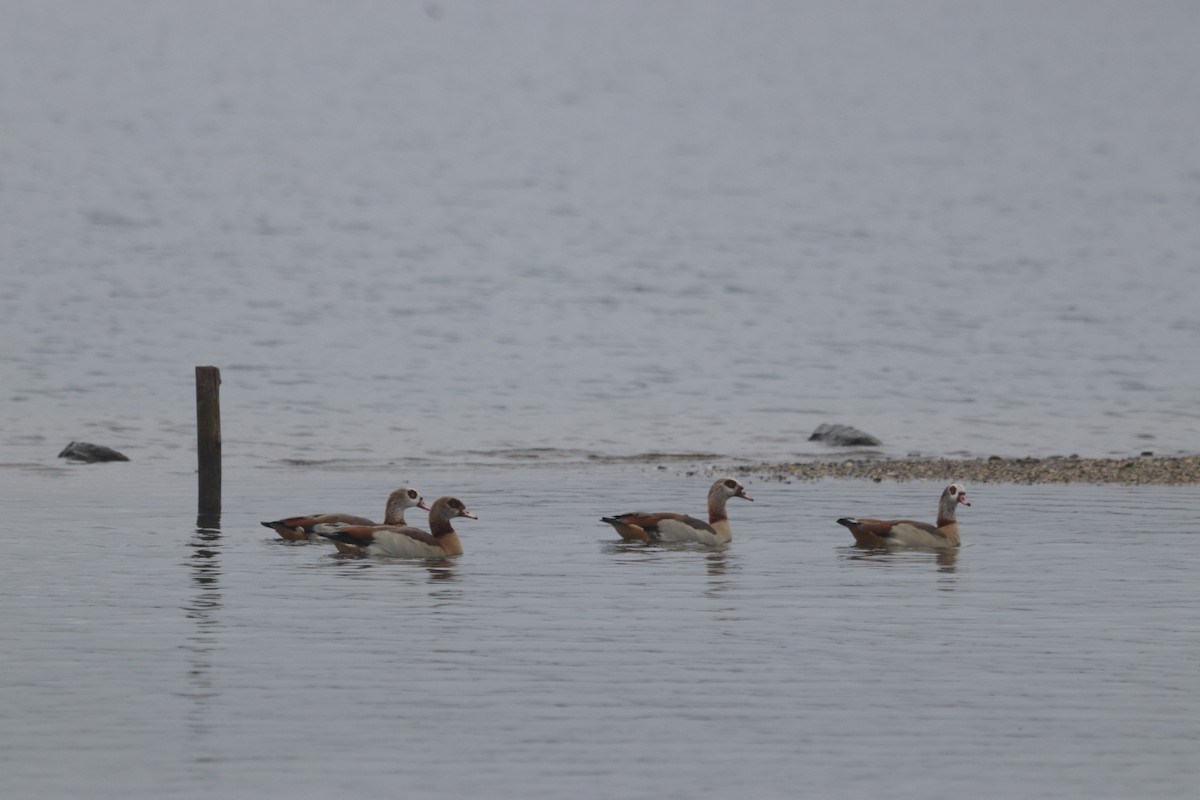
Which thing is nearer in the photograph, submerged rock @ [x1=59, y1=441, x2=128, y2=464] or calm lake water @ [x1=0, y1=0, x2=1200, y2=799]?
calm lake water @ [x1=0, y1=0, x2=1200, y2=799]

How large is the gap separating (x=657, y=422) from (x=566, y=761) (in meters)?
27.8

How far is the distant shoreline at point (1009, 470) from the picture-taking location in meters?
32.1

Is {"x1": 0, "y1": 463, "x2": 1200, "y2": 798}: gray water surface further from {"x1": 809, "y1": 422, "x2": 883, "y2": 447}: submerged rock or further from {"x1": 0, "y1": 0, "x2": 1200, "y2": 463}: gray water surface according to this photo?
{"x1": 0, "y1": 0, "x2": 1200, "y2": 463}: gray water surface

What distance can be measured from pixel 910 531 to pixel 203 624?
360 inches

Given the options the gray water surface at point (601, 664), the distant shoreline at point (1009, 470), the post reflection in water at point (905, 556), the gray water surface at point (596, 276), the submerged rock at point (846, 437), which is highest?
the gray water surface at point (596, 276)

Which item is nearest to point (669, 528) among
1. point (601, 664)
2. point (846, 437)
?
point (601, 664)

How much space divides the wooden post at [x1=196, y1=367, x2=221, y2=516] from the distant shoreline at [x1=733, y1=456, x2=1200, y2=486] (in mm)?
9322

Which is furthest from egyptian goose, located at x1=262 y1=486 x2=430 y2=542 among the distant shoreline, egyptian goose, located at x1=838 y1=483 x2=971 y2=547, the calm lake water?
the distant shoreline

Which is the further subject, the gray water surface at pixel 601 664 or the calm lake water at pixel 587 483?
the calm lake water at pixel 587 483

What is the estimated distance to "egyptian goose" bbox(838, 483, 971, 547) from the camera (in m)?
24.6

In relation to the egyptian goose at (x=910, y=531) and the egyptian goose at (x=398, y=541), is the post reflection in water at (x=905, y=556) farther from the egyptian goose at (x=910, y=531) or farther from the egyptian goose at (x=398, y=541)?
the egyptian goose at (x=398, y=541)

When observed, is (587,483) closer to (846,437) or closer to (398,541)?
(846,437)

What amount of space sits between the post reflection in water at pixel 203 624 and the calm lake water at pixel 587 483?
0.06 m

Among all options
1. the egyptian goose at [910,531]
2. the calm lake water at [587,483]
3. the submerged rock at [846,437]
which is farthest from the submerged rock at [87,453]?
the egyptian goose at [910,531]
